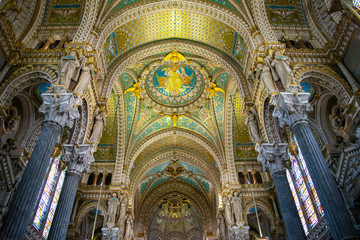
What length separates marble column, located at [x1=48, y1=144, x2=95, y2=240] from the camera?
26.1 ft

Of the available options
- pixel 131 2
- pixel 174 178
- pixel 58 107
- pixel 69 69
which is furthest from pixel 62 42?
pixel 174 178

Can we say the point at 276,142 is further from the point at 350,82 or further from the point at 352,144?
the point at 350,82

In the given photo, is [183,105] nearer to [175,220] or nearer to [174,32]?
[174,32]

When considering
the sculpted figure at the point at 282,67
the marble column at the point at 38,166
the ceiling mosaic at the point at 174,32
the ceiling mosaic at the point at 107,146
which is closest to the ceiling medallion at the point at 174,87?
the ceiling mosaic at the point at 174,32

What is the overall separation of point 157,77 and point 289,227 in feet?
38.4

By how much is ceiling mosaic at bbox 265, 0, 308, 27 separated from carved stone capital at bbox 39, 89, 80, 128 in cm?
869

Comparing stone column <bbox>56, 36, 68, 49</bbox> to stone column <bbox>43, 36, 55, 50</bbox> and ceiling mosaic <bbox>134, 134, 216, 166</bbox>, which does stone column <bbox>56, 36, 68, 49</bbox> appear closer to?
stone column <bbox>43, 36, 55, 50</bbox>

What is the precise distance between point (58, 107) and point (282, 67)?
23.1 feet

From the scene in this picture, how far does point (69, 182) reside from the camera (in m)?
8.93

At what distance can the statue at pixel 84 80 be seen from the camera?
904cm

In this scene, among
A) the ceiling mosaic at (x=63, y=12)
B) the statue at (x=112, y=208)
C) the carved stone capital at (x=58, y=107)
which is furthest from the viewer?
the statue at (x=112, y=208)

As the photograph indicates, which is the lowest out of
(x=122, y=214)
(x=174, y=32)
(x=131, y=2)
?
(x=122, y=214)

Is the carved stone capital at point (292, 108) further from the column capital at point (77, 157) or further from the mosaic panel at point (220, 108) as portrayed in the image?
the mosaic panel at point (220, 108)

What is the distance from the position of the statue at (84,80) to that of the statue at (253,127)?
19.8 feet
